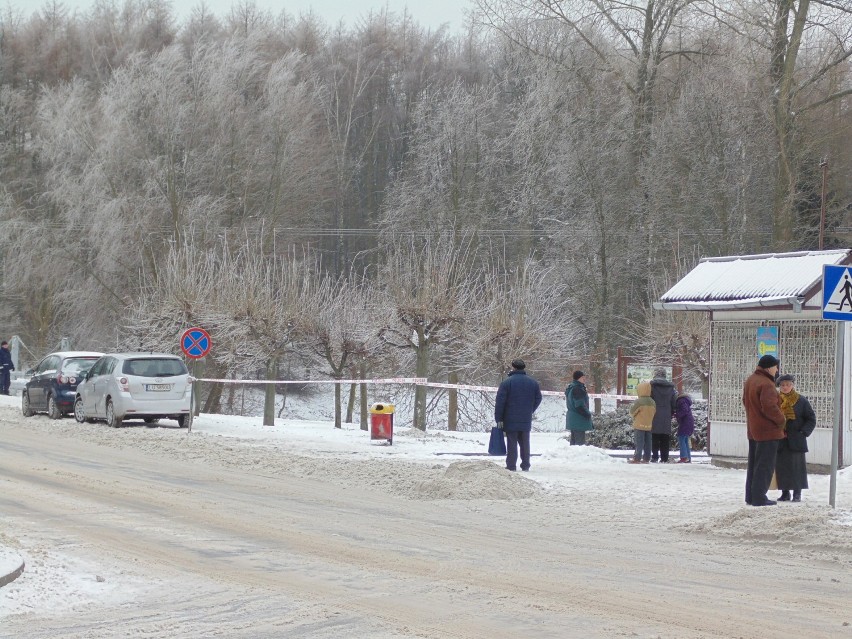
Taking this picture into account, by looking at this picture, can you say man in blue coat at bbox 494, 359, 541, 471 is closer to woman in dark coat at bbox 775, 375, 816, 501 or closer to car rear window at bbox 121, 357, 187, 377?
woman in dark coat at bbox 775, 375, 816, 501

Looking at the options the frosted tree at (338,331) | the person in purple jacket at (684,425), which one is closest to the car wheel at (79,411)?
the frosted tree at (338,331)

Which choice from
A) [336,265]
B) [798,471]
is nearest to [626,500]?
[798,471]

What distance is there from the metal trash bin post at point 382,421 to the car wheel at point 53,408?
30.2 feet

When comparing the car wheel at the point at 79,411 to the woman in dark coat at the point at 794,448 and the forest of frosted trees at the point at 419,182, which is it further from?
the woman in dark coat at the point at 794,448

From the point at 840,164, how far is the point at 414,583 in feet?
112

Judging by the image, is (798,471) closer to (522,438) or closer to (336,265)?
(522,438)

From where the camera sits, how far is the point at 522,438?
18656mm

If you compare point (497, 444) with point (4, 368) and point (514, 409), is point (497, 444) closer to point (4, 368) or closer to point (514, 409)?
point (514, 409)

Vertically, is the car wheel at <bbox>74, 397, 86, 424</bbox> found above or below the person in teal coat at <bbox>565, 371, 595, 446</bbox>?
below

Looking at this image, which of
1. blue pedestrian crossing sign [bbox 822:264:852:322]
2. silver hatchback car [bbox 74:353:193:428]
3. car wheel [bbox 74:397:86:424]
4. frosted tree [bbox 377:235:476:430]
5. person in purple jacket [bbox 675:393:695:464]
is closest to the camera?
blue pedestrian crossing sign [bbox 822:264:852:322]

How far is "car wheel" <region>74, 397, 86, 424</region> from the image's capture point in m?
26.8

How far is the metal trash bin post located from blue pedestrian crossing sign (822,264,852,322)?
10.7 metres

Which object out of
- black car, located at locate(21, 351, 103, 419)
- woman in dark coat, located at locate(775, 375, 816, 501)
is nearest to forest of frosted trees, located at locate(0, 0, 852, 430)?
black car, located at locate(21, 351, 103, 419)

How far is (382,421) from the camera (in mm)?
22984
